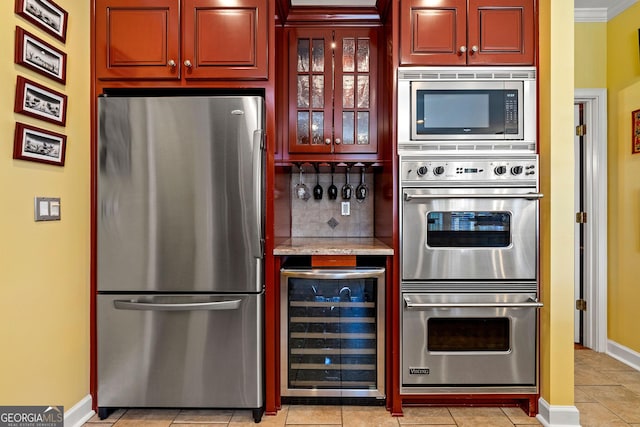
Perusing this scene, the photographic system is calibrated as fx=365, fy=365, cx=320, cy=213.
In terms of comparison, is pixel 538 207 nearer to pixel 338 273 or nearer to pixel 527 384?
pixel 527 384

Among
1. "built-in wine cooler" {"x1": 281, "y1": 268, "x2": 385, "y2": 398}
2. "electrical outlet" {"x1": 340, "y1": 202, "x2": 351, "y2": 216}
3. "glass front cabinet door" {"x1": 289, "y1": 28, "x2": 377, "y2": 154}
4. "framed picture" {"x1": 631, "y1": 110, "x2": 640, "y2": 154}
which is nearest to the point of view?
"built-in wine cooler" {"x1": 281, "y1": 268, "x2": 385, "y2": 398}

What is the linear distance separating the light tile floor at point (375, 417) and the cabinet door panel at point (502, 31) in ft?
6.57

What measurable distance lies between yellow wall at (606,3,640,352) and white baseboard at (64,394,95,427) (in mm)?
3665

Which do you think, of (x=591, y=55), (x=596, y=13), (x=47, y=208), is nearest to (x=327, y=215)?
(x=47, y=208)

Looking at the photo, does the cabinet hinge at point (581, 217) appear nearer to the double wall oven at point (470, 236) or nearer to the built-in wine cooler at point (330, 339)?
the double wall oven at point (470, 236)

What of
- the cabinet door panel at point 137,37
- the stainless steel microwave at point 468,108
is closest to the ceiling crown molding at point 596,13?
the stainless steel microwave at point 468,108

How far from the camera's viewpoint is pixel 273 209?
2076mm

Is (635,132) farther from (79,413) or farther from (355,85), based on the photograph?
(79,413)

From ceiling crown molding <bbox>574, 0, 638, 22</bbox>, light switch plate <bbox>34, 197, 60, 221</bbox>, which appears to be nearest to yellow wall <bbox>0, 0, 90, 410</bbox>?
light switch plate <bbox>34, 197, 60, 221</bbox>

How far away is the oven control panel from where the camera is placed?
203cm

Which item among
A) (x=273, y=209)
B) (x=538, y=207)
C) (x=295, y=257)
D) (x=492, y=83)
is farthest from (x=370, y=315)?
(x=492, y=83)

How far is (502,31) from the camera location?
81.4 inches

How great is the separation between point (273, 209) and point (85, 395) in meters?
1.46

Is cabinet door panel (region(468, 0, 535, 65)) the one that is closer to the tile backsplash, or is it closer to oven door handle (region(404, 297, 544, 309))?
the tile backsplash
